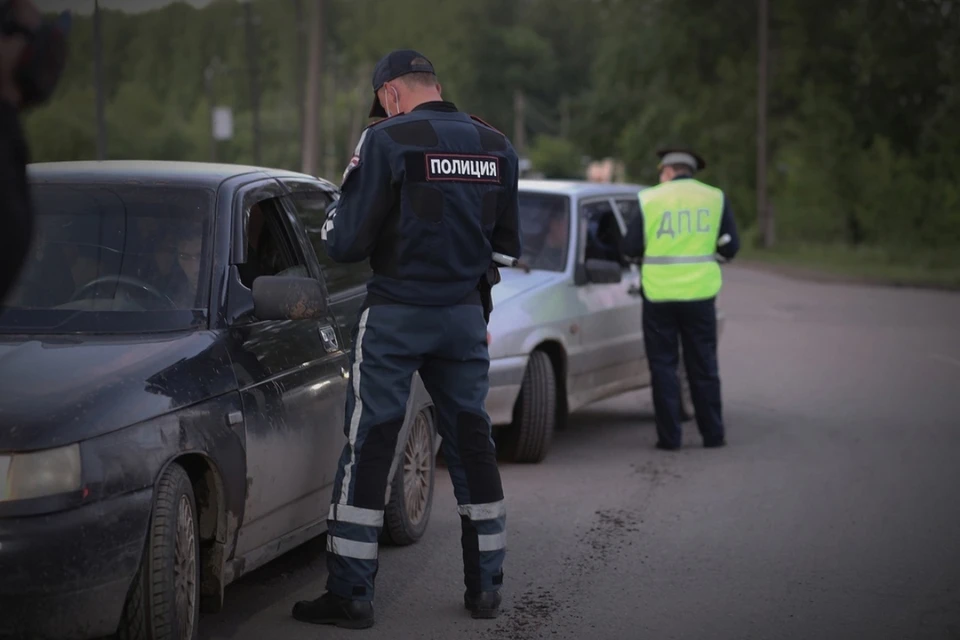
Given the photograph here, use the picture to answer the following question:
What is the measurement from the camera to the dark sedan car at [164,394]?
4152mm

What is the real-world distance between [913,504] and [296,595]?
3.53 metres

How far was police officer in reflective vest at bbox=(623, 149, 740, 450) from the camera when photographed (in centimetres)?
963

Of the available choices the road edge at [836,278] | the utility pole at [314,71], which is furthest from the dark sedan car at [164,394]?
the utility pole at [314,71]

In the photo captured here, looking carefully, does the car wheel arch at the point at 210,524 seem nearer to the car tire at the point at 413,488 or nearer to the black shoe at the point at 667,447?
the car tire at the point at 413,488

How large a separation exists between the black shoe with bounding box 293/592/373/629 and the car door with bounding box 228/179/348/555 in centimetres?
28

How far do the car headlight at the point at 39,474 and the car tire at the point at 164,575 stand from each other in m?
0.34

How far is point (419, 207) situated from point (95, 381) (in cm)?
140

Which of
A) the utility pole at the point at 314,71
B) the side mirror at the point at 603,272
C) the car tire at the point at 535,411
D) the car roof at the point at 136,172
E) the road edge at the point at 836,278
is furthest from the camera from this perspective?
the utility pole at the point at 314,71

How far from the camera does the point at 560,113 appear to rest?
148000 mm

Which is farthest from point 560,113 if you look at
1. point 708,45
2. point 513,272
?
point 513,272

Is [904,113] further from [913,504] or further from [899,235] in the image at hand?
[913,504]

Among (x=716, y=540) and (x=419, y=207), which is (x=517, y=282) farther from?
(x=419, y=207)

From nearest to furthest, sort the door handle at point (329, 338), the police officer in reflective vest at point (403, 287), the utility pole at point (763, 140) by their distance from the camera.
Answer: the police officer in reflective vest at point (403, 287) < the door handle at point (329, 338) < the utility pole at point (763, 140)

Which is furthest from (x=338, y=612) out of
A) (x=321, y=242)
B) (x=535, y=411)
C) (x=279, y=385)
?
(x=535, y=411)
